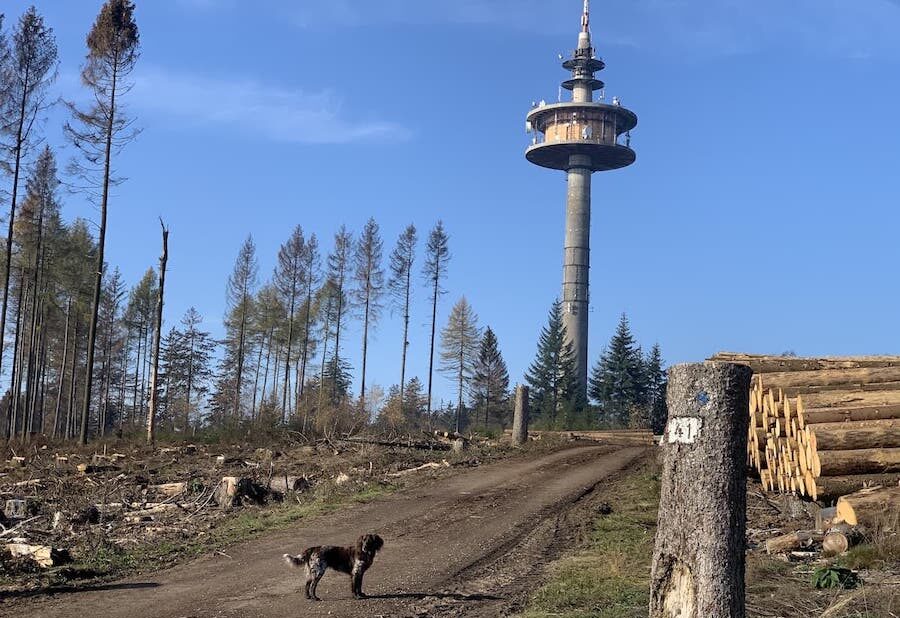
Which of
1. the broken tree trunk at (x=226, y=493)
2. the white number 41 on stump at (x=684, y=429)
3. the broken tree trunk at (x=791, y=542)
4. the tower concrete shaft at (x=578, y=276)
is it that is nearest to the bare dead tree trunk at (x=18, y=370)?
the broken tree trunk at (x=226, y=493)

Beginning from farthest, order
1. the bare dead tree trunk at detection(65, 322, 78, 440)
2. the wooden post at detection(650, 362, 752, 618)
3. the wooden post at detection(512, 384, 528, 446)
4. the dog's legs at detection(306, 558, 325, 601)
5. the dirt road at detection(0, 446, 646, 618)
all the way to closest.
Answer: the bare dead tree trunk at detection(65, 322, 78, 440) < the wooden post at detection(512, 384, 528, 446) < the dog's legs at detection(306, 558, 325, 601) < the dirt road at detection(0, 446, 646, 618) < the wooden post at detection(650, 362, 752, 618)

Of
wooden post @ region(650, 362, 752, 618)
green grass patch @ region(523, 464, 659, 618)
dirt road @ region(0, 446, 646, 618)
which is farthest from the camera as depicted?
dirt road @ region(0, 446, 646, 618)

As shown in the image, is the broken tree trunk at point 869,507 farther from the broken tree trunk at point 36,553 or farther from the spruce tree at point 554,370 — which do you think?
the spruce tree at point 554,370

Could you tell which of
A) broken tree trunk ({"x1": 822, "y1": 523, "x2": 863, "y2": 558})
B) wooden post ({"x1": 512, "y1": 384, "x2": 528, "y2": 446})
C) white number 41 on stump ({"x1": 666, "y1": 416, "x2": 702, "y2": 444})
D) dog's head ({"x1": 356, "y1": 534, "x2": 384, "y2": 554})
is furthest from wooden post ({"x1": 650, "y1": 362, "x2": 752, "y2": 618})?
wooden post ({"x1": 512, "y1": 384, "x2": 528, "y2": 446})

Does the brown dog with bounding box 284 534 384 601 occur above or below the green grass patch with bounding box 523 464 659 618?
above

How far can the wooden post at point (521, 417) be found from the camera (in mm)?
26462

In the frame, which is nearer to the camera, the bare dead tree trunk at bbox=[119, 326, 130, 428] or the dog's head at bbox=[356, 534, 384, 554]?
the dog's head at bbox=[356, 534, 384, 554]

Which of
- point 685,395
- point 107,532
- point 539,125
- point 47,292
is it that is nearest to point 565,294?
point 539,125

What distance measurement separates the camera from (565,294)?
71688 mm

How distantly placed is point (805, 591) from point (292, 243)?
48.9 meters

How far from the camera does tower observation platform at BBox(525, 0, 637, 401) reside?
71188mm

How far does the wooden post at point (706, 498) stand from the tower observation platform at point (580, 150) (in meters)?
62.4

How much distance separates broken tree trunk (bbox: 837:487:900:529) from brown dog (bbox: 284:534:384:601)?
271 inches

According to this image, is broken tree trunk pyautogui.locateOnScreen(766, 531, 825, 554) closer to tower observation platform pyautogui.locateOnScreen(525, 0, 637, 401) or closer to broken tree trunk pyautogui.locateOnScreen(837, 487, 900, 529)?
broken tree trunk pyautogui.locateOnScreen(837, 487, 900, 529)
